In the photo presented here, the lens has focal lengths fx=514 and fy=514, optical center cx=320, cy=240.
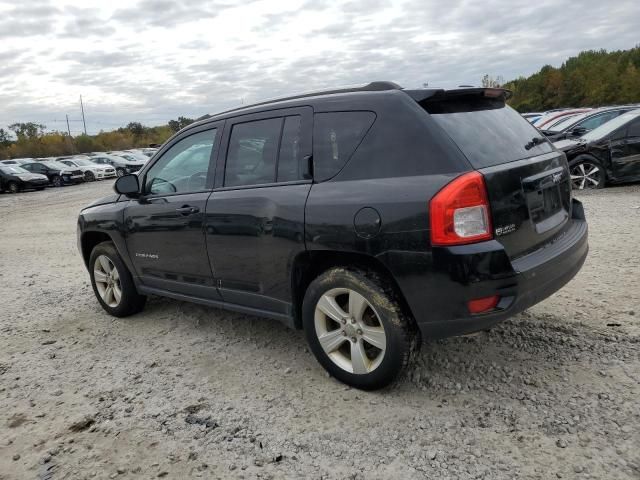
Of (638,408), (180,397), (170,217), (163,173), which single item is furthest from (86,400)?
(638,408)

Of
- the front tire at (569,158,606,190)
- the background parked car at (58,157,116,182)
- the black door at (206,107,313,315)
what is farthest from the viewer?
the background parked car at (58,157,116,182)

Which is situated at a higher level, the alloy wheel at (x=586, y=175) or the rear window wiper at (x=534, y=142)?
the rear window wiper at (x=534, y=142)

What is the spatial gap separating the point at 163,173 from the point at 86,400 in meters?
1.92

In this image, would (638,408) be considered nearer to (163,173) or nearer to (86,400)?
(86,400)

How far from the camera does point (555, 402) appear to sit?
9.41 feet

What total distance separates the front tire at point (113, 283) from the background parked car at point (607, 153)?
26.5ft

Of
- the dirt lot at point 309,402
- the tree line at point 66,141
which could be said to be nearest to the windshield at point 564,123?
the dirt lot at point 309,402

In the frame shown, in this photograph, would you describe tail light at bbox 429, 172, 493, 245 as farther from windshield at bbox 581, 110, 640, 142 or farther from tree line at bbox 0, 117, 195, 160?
tree line at bbox 0, 117, 195, 160

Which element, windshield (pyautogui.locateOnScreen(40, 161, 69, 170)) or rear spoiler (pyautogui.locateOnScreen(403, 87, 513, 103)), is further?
windshield (pyautogui.locateOnScreen(40, 161, 69, 170))

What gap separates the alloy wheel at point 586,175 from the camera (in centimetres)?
978

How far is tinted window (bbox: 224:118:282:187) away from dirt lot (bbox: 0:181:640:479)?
4.35 feet

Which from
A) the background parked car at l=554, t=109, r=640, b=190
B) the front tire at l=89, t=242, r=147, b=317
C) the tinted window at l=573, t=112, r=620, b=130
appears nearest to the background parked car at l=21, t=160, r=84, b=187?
the tinted window at l=573, t=112, r=620, b=130

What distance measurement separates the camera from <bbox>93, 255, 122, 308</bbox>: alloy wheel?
194 inches

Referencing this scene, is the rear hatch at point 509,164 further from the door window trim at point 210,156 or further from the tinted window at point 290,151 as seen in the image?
the door window trim at point 210,156
